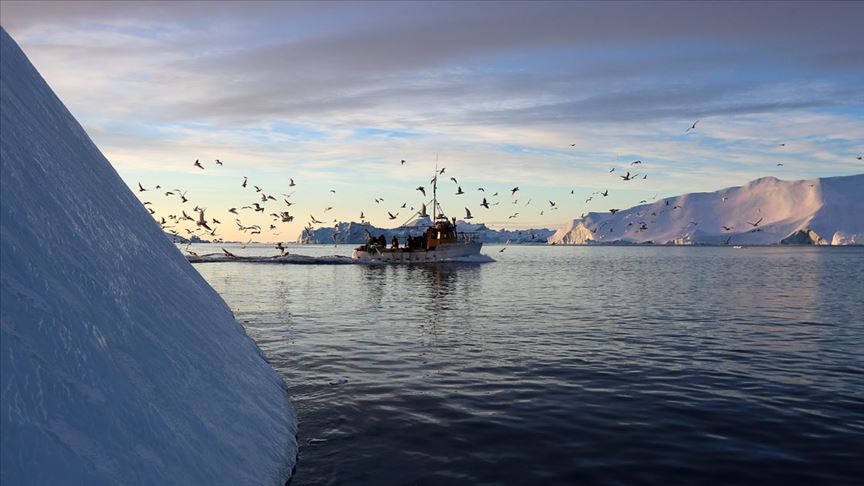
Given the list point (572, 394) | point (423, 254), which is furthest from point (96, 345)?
point (423, 254)

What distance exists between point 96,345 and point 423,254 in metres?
68.9

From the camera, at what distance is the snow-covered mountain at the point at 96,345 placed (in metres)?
3.34

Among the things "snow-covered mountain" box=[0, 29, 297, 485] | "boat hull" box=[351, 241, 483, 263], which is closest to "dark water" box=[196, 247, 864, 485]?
"snow-covered mountain" box=[0, 29, 297, 485]

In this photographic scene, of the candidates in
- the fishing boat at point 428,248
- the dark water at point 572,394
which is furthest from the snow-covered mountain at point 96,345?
the fishing boat at point 428,248

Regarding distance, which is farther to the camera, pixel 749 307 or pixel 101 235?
pixel 749 307

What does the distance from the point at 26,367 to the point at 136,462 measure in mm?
999

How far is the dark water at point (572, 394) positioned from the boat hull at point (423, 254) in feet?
161

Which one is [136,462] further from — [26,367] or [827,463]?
[827,463]

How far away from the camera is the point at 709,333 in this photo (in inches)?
721

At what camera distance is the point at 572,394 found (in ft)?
35.0

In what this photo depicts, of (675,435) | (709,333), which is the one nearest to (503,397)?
(675,435)

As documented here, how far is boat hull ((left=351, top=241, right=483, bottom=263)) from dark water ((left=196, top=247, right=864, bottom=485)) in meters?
49.1

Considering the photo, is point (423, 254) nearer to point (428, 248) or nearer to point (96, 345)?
point (428, 248)

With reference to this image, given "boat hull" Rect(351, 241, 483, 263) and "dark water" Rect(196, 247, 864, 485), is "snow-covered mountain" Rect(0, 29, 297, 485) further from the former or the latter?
"boat hull" Rect(351, 241, 483, 263)
